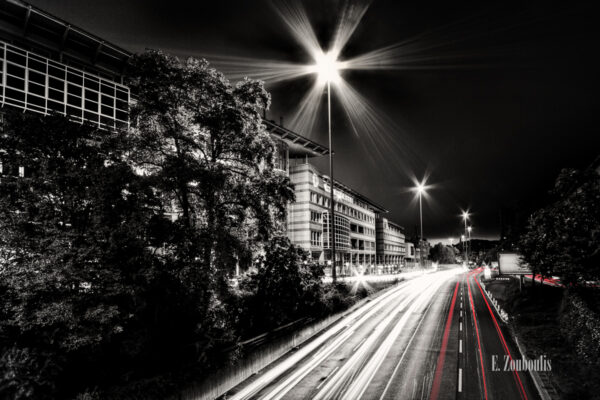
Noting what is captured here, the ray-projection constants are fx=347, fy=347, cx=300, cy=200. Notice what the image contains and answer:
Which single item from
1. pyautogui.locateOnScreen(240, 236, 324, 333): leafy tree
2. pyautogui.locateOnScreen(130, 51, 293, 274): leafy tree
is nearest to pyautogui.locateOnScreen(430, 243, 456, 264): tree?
pyautogui.locateOnScreen(240, 236, 324, 333): leafy tree

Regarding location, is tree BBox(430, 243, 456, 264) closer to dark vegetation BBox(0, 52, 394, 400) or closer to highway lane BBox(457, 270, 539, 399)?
highway lane BBox(457, 270, 539, 399)

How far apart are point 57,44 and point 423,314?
133 feet

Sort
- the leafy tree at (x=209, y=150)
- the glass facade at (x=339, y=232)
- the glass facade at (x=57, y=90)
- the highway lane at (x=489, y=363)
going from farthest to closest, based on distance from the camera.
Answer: the glass facade at (x=339, y=232), the glass facade at (x=57, y=90), the leafy tree at (x=209, y=150), the highway lane at (x=489, y=363)

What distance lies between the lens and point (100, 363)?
11406mm

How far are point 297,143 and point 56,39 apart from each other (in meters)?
43.4

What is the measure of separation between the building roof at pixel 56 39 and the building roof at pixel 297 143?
1082 inches

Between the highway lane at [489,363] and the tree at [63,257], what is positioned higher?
the tree at [63,257]

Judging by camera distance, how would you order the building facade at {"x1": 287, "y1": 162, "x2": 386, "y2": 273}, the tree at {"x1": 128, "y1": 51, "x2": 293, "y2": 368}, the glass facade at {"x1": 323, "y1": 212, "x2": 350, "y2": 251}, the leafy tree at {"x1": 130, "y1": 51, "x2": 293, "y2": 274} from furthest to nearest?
the glass facade at {"x1": 323, "y1": 212, "x2": 350, "y2": 251}
the building facade at {"x1": 287, "y1": 162, "x2": 386, "y2": 273}
the leafy tree at {"x1": 130, "y1": 51, "x2": 293, "y2": 274}
the tree at {"x1": 128, "y1": 51, "x2": 293, "y2": 368}

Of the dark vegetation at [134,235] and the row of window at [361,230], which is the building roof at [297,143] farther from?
the dark vegetation at [134,235]

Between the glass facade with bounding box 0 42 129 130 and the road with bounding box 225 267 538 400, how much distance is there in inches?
779

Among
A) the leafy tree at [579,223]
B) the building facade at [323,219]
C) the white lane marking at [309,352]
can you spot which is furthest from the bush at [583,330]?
the building facade at [323,219]

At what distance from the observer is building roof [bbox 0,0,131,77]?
28125 millimetres

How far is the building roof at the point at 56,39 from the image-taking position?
92.3 ft

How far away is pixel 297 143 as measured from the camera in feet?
225
